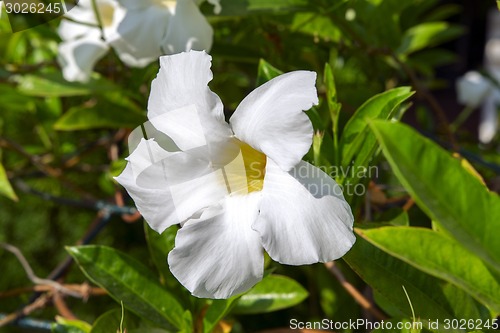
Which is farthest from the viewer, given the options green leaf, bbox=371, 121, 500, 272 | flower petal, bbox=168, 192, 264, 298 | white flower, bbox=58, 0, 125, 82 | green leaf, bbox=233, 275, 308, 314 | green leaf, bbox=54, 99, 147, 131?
green leaf, bbox=54, 99, 147, 131

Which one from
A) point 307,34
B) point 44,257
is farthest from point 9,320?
point 44,257

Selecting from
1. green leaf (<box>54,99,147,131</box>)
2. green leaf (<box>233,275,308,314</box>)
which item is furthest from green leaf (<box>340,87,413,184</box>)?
green leaf (<box>54,99,147,131</box>)

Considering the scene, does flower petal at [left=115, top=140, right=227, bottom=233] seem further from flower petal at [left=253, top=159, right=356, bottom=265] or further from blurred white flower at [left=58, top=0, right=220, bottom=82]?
blurred white flower at [left=58, top=0, right=220, bottom=82]

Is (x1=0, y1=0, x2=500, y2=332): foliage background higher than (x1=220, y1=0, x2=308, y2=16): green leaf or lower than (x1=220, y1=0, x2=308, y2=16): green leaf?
lower

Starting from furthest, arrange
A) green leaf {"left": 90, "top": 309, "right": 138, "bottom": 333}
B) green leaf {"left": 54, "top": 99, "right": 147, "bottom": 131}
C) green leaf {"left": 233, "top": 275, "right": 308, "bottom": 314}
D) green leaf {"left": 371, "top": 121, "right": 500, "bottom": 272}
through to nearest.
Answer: green leaf {"left": 54, "top": 99, "right": 147, "bottom": 131}
green leaf {"left": 233, "top": 275, "right": 308, "bottom": 314}
green leaf {"left": 90, "top": 309, "right": 138, "bottom": 333}
green leaf {"left": 371, "top": 121, "right": 500, "bottom": 272}

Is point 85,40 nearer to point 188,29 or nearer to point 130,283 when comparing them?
point 188,29

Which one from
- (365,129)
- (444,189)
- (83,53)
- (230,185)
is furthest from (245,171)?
(83,53)

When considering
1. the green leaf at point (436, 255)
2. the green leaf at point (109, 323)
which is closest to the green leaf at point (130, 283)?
the green leaf at point (109, 323)
